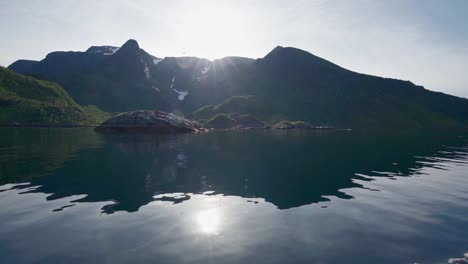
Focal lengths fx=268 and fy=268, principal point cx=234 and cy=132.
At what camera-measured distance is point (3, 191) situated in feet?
69.8

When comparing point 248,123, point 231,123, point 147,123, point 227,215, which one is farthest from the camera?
point 248,123

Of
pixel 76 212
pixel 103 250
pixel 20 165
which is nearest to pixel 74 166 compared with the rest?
pixel 20 165

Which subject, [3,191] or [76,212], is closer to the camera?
[76,212]

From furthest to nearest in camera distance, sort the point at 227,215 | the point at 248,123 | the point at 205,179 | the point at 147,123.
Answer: the point at 248,123 → the point at 147,123 → the point at 205,179 → the point at 227,215

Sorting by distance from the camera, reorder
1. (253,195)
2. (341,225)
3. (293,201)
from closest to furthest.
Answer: (341,225), (293,201), (253,195)

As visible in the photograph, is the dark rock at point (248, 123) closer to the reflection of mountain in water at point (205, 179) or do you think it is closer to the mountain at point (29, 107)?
the mountain at point (29, 107)

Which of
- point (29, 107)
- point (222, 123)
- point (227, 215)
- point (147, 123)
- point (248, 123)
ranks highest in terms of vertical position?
point (29, 107)

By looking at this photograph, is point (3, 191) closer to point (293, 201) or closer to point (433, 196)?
point (293, 201)

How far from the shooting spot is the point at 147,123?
118188 mm

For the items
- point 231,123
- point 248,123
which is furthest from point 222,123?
point 248,123

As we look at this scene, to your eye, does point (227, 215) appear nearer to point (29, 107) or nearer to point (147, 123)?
point (147, 123)

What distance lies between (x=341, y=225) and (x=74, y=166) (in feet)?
99.3

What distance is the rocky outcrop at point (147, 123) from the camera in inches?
4500

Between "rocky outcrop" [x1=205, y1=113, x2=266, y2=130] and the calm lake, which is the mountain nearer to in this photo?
"rocky outcrop" [x1=205, y1=113, x2=266, y2=130]
